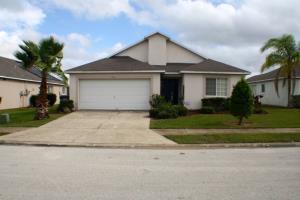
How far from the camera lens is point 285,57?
27.0 metres

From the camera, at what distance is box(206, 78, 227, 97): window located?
23297mm

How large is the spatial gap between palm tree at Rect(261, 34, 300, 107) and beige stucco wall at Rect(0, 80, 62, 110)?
69.1ft

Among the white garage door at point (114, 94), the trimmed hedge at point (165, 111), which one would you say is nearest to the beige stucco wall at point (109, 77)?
the white garage door at point (114, 94)

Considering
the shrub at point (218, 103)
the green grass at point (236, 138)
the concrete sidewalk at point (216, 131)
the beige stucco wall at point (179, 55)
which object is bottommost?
the green grass at point (236, 138)

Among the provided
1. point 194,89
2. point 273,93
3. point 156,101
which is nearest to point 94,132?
point 156,101

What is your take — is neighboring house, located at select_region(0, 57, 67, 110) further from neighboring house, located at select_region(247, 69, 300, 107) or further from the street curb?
neighboring house, located at select_region(247, 69, 300, 107)

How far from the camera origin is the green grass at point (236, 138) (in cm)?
1186

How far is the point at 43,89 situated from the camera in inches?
712

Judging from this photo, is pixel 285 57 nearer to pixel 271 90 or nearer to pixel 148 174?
pixel 271 90

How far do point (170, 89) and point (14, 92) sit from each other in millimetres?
13408

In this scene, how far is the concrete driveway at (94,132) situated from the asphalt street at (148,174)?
1394 mm

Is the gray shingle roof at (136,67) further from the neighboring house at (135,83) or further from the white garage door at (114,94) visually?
the white garage door at (114,94)

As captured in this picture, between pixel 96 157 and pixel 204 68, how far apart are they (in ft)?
51.0

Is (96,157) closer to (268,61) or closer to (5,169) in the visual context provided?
(5,169)
